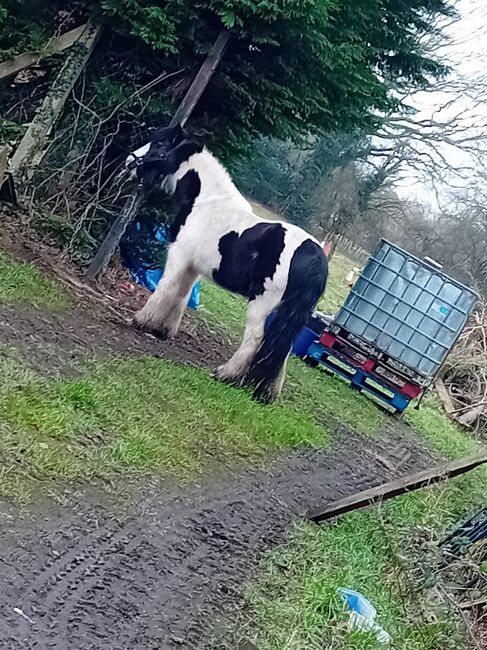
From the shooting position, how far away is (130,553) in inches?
151

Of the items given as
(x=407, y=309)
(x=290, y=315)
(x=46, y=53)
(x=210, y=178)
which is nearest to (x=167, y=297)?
(x=210, y=178)

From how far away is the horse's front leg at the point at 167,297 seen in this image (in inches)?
317

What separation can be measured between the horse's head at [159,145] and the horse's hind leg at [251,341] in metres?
1.96

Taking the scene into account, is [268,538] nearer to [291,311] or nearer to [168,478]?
[168,478]

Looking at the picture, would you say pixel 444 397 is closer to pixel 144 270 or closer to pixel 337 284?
pixel 144 270

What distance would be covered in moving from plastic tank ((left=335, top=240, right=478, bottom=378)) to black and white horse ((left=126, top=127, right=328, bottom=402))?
14.3 ft

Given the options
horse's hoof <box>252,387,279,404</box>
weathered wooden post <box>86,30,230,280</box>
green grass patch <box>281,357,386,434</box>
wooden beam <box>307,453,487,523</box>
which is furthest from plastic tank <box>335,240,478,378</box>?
wooden beam <box>307,453,487,523</box>

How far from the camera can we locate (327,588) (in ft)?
14.4

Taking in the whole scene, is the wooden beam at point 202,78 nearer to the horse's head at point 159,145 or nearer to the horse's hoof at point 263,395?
the horse's head at point 159,145

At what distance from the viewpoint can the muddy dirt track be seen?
10.4ft

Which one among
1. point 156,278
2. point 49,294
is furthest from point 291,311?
point 156,278

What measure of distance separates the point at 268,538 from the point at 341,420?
4447mm

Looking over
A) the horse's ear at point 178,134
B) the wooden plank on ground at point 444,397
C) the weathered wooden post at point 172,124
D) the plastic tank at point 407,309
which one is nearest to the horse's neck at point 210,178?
the horse's ear at point 178,134

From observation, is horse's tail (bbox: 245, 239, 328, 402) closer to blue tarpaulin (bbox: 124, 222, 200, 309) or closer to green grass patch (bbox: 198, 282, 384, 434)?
green grass patch (bbox: 198, 282, 384, 434)
